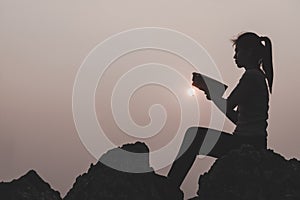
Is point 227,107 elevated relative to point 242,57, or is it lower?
lower

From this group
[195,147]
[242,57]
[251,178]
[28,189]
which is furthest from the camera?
[242,57]

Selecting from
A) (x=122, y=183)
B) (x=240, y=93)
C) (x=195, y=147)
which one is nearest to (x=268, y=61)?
(x=240, y=93)

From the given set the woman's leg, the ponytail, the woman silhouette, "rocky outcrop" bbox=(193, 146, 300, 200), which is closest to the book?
the woman silhouette

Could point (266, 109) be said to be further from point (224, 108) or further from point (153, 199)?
point (153, 199)

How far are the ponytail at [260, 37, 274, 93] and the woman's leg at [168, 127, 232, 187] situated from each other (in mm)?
1284

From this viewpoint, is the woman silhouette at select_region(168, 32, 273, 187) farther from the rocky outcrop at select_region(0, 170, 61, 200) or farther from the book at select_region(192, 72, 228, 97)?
the rocky outcrop at select_region(0, 170, 61, 200)

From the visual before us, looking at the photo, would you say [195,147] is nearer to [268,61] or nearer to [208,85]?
[208,85]

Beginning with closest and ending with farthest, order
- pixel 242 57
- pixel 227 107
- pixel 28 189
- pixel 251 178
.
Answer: pixel 251 178
pixel 28 189
pixel 227 107
pixel 242 57

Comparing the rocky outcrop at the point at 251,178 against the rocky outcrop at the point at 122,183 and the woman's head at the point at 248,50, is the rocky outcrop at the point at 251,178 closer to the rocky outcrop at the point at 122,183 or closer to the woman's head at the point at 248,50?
the rocky outcrop at the point at 122,183

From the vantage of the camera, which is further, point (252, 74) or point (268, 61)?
point (268, 61)

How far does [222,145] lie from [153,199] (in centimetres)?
151

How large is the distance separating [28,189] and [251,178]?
11.2 ft

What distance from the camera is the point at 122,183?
28.9ft

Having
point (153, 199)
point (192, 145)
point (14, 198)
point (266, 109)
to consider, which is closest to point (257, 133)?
point (266, 109)
